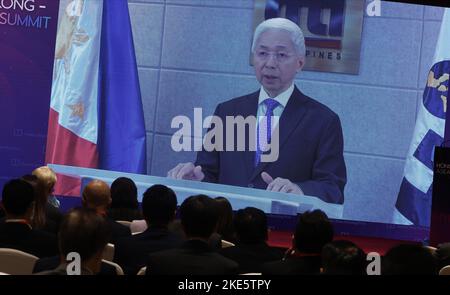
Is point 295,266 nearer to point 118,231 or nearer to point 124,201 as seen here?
point 118,231

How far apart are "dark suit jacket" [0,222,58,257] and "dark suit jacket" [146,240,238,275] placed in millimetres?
833

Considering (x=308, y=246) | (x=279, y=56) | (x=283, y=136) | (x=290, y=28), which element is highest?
(x=290, y=28)

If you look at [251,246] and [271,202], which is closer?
[251,246]

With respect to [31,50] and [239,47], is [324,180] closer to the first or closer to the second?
[239,47]

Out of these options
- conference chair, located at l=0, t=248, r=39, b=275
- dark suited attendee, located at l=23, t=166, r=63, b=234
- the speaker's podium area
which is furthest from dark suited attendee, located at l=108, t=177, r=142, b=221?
the speaker's podium area

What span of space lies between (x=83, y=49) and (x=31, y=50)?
498 mm

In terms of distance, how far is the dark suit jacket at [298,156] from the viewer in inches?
286

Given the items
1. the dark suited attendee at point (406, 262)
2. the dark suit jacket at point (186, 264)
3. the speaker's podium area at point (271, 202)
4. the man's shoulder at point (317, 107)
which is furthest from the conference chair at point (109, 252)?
the man's shoulder at point (317, 107)

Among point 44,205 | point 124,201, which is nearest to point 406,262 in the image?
point 44,205

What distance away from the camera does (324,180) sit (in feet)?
23.8

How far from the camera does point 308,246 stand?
134 inches

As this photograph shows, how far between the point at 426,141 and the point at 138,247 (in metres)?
4.11
